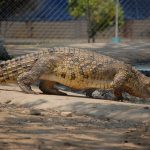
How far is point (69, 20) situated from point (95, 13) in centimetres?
580

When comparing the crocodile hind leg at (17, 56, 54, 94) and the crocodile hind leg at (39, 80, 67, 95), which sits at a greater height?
the crocodile hind leg at (17, 56, 54, 94)

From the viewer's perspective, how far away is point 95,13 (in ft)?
110

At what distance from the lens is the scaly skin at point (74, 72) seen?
33.9 feet

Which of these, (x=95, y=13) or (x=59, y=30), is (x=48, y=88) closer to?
(x=59, y=30)

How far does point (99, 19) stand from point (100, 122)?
84.2ft

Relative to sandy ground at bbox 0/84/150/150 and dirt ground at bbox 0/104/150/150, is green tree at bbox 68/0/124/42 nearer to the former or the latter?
sandy ground at bbox 0/84/150/150

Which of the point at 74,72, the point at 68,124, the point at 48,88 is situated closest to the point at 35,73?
the point at 48,88

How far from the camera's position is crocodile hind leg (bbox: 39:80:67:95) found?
10578 mm

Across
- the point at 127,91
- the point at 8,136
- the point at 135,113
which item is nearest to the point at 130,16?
the point at 127,91

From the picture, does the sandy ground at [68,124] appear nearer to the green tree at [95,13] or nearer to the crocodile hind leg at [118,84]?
the crocodile hind leg at [118,84]

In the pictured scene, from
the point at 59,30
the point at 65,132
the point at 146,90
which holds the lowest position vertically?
the point at 59,30

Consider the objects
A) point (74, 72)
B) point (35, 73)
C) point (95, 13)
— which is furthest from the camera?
point (95, 13)

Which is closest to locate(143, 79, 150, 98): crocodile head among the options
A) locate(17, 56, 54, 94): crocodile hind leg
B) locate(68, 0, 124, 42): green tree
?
locate(17, 56, 54, 94): crocodile hind leg

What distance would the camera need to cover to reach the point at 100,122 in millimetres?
7582
